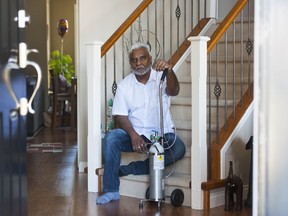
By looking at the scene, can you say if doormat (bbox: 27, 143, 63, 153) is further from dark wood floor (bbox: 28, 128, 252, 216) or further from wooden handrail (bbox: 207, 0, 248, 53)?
wooden handrail (bbox: 207, 0, 248, 53)

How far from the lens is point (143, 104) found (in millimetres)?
4836

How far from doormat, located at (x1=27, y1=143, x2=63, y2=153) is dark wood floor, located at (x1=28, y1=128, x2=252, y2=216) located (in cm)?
66

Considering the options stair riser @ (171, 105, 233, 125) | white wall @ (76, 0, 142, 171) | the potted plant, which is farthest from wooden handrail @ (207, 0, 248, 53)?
the potted plant

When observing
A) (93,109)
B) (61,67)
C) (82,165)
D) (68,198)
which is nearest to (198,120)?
(93,109)

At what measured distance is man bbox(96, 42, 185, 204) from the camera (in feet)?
15.5

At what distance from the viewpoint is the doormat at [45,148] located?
7591 mm

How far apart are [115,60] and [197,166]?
6.25ft

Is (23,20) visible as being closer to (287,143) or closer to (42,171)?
(287,143)

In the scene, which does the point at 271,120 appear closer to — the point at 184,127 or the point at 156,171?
the point at 156,171

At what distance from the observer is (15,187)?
263 cm

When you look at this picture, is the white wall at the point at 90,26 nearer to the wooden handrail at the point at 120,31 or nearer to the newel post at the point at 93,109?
the wooden handrail at the point at 120,31

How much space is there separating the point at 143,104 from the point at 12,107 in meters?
2.48

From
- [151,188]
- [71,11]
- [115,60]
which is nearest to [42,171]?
[115,60]

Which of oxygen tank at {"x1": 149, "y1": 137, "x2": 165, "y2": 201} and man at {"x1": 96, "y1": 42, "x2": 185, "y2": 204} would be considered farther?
man at {"x1": 96, "y1": 42, "x2": 185, "y2": 204}
